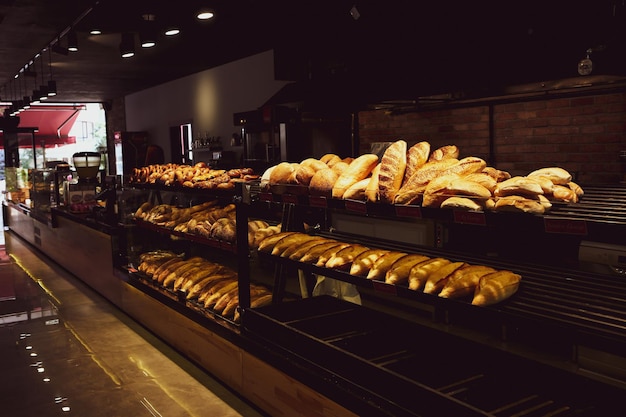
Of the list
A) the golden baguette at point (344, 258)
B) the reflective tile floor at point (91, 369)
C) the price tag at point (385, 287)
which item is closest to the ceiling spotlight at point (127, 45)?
the reflective tile floor at point (91, 369)

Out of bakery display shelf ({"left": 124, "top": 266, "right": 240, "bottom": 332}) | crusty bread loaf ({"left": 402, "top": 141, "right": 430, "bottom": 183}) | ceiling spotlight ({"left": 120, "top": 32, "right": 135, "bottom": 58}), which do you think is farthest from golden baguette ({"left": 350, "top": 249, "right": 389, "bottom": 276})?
ceiling spotlight ({"left": 120, "top": 32, "right": 135, "bottom": 58})

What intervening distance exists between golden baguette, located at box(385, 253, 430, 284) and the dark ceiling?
293 cm

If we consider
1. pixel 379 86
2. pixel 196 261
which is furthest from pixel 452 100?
pixel 196 261

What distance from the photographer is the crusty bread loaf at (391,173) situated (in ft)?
7.33

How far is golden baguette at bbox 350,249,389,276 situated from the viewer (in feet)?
7.87

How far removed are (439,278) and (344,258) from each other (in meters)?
0.55

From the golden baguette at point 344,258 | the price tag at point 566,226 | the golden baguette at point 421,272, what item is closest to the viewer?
the price tag at point 566,226

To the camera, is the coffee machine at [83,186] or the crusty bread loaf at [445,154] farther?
the coffee machine at [83,186]

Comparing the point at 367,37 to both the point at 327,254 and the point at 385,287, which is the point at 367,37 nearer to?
the point at 327,254

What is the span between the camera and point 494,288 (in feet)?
6.19

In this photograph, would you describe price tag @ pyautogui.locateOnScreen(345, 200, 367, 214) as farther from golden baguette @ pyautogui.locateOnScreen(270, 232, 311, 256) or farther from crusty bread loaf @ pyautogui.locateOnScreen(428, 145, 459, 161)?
golden baguette @ pyautogui.locateOnScreen(270, 232, 311, 256)

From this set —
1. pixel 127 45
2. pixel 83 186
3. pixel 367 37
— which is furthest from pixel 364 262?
pixel 83 186

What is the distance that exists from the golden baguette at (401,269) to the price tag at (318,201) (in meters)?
0.42

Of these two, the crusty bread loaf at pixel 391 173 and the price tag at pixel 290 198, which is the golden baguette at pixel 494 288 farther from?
the price tag at pixel 290 198
